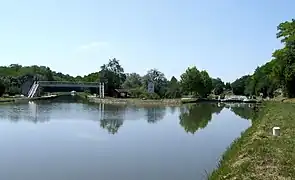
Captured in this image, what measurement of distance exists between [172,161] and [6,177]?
635 cm

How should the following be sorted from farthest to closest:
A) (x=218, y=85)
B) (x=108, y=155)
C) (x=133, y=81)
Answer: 1. (x=218, y=85)
2. (x=133, y=81)
3. (x=108, y=155)

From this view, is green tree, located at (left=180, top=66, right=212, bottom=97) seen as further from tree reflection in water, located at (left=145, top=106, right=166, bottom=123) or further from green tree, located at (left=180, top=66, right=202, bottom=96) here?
tree reflection in water, located at (left=145, top=106, right=166, bottom=123)

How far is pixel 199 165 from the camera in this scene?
49.6 ft

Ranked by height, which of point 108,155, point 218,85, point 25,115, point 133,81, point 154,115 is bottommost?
point 108,155

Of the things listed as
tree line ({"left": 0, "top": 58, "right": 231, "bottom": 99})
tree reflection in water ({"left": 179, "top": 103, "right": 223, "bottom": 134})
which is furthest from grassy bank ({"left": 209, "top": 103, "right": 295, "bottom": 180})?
tree line ({"left": 0, "top": 58, "right": 231, "bottom": 99})

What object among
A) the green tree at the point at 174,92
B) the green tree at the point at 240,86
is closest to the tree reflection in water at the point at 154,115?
the green tree at the point at 174,92

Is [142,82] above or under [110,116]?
above

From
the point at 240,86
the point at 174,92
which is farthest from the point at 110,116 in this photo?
the point at 240,86

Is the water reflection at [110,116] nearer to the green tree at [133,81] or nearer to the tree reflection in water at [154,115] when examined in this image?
the tree reflection in water at [154,115]

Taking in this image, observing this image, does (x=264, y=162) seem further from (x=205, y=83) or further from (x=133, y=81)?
(x=133, y=81)

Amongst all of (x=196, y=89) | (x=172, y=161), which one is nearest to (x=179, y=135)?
(x=172, y=161)

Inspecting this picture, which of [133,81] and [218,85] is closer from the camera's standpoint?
[133,81]

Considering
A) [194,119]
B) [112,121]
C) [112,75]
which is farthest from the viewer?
[112,75]

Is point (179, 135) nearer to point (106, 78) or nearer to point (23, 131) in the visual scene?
point (23, 131)
